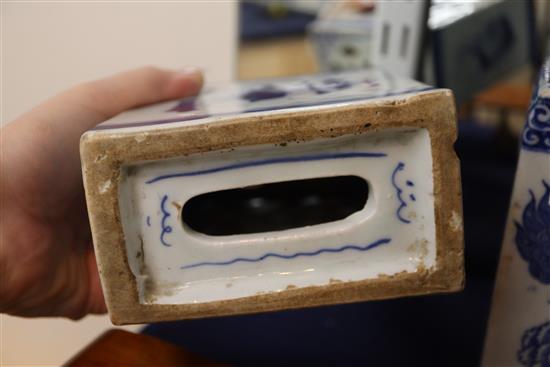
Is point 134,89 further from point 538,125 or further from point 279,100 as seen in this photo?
point 538,125

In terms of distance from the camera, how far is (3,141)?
424 millimetres

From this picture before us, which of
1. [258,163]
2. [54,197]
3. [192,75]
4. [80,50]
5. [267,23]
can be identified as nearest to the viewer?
[258,163]

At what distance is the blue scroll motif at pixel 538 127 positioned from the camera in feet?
1.15

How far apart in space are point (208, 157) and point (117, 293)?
4.0 inches

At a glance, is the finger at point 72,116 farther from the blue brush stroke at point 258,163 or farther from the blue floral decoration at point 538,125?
the blue floral decoration at point 538,125

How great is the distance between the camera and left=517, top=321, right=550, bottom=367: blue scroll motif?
15.4 inches

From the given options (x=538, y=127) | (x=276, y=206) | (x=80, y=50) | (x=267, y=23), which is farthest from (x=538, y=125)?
(x=267, y=23)

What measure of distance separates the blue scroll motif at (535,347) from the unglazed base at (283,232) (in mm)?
108

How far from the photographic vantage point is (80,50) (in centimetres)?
71

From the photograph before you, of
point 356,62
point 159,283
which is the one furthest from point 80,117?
point 356,62

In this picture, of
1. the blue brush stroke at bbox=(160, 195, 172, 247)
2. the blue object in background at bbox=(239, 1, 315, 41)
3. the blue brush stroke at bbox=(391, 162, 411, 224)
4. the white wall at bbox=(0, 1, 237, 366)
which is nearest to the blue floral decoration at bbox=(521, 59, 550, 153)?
the blue brush stroke at bbox=(391, 162, 411, 224)

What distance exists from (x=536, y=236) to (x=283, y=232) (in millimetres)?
180

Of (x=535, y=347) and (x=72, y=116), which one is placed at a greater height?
(x=72, y=116)

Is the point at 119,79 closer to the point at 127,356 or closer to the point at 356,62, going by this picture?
the point at 127,356
